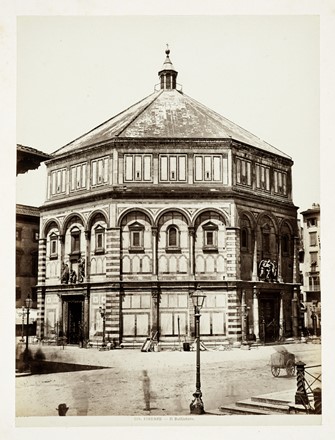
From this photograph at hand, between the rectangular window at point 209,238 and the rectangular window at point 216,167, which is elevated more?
the rectangular window at point 216,167

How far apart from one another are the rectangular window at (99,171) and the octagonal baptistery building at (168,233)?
17 millimetres

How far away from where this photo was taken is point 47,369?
28.5 feet

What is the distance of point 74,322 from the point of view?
9.50 metres

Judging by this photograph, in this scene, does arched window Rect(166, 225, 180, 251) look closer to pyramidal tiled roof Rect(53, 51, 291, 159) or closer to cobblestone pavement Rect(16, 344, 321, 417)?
pyramidal tiled roof Rect(53, 51, 291, 159)

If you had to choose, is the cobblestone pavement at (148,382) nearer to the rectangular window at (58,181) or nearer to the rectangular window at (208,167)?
the rectangular window at (58,181)

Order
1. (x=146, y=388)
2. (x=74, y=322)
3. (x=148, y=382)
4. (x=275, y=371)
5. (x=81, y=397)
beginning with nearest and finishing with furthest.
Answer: (x=81, y=397) → (x=146, y=388) → (x=148, y=382) → (x=275, y=371) → (x=74, y=322)

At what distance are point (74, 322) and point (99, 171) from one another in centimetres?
216

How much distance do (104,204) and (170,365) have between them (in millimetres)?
2403

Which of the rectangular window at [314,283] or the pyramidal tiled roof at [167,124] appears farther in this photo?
the pyramidal tiled roof at [167,124]

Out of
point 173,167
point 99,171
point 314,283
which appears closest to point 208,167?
point 173,167

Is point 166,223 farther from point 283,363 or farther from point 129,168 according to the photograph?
point 283,363

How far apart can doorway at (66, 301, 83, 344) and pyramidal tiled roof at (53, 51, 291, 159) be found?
2.24 m

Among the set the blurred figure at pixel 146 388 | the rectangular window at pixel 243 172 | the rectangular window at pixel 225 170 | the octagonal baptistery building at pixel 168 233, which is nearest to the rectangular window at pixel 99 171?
the octagonal baptistery building at pixel 168 233

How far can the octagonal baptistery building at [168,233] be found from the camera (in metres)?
9.59
